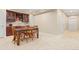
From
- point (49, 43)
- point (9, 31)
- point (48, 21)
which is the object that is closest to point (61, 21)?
point (48, 21)

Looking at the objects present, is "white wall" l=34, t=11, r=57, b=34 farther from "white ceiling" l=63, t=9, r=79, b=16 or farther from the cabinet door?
the cabinet door

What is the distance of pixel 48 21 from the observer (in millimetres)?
1994

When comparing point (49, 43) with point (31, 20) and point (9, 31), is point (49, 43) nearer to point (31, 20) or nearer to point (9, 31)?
point (31, 20)

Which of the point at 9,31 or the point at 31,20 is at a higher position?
the point at 31,20

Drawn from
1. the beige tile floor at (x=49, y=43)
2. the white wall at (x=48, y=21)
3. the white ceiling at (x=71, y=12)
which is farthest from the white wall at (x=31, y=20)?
the white ceiling at (x=71, y=12)

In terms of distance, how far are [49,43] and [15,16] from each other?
29.2 inches

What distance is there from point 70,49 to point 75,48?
0.28ft

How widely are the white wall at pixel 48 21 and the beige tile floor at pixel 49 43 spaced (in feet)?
0.29

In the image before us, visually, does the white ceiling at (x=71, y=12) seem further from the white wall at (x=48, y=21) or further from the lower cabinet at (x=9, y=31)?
the lower cabinet at (x=9, y=31)

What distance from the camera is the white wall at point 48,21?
77.8 inches
